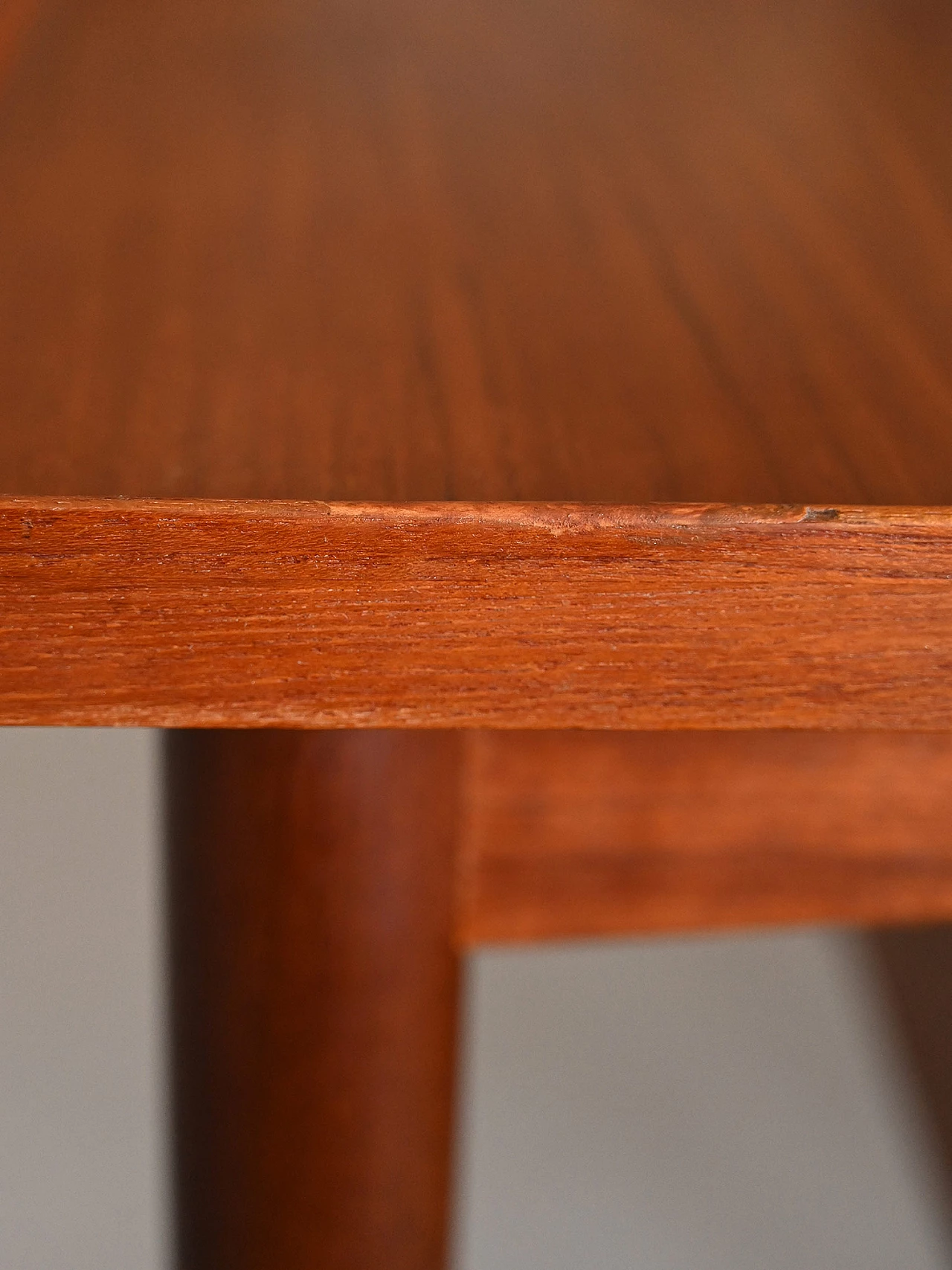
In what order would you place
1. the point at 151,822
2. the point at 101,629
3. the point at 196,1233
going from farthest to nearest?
the point at 151,822 → the point at 196,1233 → the point at 101,629

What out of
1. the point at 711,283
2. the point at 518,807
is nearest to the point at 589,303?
the point at 711,283

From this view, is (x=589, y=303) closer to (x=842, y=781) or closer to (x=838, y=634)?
(x=838, y=634)

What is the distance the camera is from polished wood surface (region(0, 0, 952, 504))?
0.39 ft

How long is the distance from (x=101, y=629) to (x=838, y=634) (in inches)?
2.7

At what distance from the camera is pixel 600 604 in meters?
0.12

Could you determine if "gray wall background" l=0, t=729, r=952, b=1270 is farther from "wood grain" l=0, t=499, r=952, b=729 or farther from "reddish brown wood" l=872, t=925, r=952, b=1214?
"wood grain" l=0, t=499, r=952, b=729

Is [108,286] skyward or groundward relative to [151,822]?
groundward

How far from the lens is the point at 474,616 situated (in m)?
0.12

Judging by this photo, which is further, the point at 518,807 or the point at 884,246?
the point at 518,807

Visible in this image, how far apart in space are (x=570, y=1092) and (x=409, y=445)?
0.53m

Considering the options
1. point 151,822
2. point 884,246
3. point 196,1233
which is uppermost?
point 151,822

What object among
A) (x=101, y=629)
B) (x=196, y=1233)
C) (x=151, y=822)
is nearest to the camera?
(x=101, y=629)

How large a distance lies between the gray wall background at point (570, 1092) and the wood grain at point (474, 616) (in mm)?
387

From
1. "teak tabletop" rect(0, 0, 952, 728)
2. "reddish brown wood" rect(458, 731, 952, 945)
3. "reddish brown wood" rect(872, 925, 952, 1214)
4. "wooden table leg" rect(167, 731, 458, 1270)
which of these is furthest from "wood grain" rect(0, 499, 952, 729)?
"reddish brown wood" rect(872, 925, 952, 1214)
